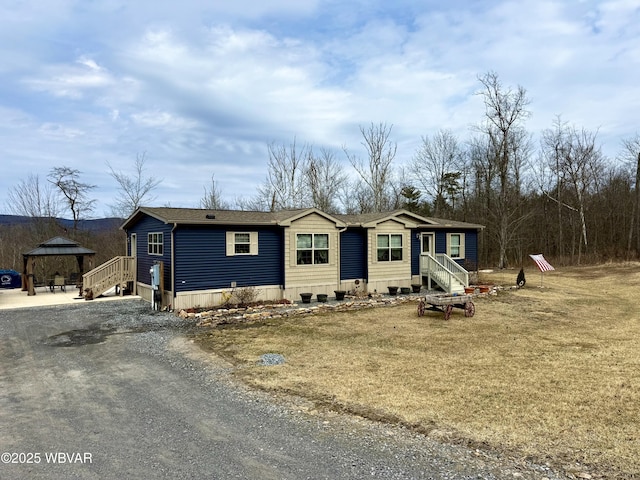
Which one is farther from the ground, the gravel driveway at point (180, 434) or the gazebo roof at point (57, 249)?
the gazebo roof at point (57, 249)

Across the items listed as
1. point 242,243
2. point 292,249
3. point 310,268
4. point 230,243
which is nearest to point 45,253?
point 230,243

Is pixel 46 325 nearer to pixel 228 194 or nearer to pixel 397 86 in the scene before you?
pixel 397 86

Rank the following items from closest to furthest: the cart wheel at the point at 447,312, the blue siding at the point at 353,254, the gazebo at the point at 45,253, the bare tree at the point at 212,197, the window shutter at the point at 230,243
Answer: the cart wheel at the point at 447,312 < the window shutter at the point at 230,243 < the blue siding at the point at 353,254 < the gazebo at the point at 45,253 < the bare tree at the point at 212,197

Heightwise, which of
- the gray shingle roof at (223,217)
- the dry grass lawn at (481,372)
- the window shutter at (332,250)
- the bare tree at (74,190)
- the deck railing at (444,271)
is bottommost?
the dry grass lawn at (481,372)

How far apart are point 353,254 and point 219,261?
5593mm

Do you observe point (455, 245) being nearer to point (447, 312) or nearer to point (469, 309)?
point (469, 309)

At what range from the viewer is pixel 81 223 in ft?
91.0

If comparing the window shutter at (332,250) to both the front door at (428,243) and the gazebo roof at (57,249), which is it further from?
the gazebo roof at (57,249)

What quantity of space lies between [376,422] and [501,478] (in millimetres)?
1560

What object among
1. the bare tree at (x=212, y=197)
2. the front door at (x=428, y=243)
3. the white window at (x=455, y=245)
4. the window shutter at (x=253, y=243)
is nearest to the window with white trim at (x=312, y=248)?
the window shutter at (x=253, y=243)

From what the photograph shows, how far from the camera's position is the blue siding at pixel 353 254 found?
620 inches

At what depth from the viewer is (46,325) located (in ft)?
34.8

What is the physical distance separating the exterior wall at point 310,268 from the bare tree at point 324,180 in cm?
1686

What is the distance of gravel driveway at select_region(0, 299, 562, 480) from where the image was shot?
144 inches
